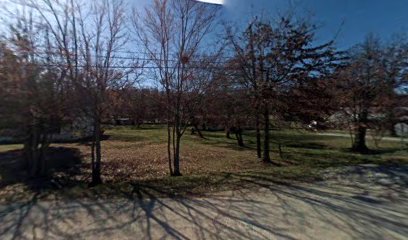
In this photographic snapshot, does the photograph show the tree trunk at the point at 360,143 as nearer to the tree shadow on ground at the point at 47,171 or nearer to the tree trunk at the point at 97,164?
the tree trunk at the point at 97,164

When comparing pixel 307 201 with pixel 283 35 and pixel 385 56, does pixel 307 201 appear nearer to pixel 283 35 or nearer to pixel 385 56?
pixel 283 35

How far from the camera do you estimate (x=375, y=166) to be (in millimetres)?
10266

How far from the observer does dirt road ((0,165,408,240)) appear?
4266mm

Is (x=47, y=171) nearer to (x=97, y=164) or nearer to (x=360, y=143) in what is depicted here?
(x=97, y=164)

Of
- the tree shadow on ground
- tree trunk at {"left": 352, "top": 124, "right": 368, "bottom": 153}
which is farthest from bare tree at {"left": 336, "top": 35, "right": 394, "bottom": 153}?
the tree shadow on ground

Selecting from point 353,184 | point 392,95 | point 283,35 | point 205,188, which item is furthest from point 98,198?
point 392,95

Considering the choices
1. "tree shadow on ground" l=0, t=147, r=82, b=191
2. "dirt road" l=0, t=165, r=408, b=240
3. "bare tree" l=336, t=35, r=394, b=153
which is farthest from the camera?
"bare tree" l=336, t=35, r=394, b=153

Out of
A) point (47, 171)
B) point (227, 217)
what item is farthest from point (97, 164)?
point (227, 217)

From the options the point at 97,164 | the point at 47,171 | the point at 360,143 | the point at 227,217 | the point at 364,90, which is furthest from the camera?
the point at 360,143

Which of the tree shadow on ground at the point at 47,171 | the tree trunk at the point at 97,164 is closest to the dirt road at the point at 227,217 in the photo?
the tree trunk at the point at 97,164

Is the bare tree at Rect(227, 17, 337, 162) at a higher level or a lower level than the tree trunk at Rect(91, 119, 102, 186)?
higher

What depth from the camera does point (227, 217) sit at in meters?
4.89

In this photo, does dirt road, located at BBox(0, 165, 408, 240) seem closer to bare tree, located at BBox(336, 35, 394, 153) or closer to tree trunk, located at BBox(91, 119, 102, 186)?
tree trunk, located at BBox(91, 119, 102, 186)

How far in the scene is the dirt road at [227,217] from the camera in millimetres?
4266
